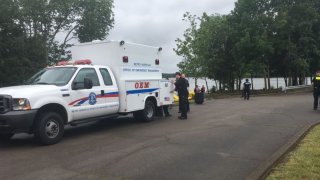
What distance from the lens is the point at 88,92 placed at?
1163 centimetres

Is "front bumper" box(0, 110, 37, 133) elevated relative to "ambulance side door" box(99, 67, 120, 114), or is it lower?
lower

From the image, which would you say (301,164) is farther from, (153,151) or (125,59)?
(125,59)

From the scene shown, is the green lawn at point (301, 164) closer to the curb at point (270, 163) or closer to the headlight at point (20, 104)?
the curb at point (270, 163)

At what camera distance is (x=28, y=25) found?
47.4 m

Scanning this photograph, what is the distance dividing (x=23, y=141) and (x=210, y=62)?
31456 millimetres

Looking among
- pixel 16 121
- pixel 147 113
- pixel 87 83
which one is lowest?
pixel 147 113

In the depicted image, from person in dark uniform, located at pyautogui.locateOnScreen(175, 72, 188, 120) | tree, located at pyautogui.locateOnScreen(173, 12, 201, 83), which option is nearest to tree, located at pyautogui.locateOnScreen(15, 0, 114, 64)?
tree, located at pyautogui.locateOnScreen(173, 12, 201, 83)

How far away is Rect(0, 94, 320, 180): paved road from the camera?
7355mm

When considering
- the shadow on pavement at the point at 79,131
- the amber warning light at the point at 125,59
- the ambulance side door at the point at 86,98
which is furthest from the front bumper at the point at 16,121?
the amber warning light at the point at 125,59

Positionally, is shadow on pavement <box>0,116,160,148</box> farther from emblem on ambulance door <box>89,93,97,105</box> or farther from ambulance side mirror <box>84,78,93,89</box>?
ambulance side mirror <box>84,78,93,89</box>

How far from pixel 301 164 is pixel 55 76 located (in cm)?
688

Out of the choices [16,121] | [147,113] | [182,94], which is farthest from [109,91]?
[182,94]

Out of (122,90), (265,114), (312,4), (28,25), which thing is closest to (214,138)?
(122,90)

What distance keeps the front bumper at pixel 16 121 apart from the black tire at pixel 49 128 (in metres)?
0.30
